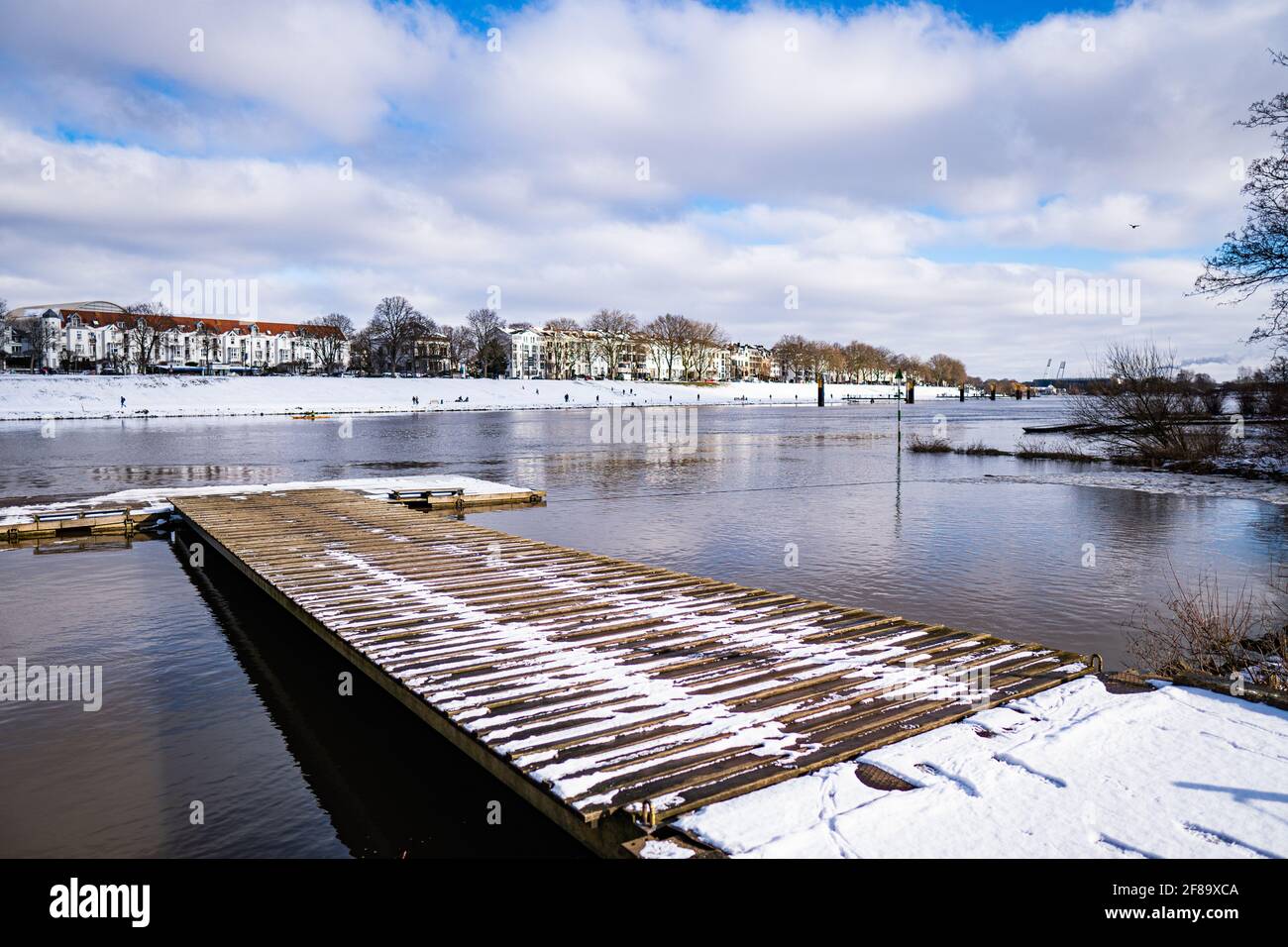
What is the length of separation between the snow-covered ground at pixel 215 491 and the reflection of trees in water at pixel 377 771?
1046 centimetres

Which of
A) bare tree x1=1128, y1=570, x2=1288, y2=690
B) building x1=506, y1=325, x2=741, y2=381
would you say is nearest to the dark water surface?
bare tree x1=1128, y1=570, x2=1288, y2=690

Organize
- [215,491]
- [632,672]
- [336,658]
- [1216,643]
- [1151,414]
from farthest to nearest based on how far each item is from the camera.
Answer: [1151,414] < [215,491] < [336,658] < [1216,643] < [632,672]

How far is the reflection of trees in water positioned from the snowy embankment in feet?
229

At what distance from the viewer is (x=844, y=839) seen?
13.6 ft

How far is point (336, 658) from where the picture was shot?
31.8 feet

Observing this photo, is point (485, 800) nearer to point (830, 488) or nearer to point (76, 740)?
point (76, 740)

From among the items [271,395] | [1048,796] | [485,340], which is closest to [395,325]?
[485,340]

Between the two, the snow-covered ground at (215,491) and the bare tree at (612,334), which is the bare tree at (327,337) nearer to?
the bare tree at (612,334)

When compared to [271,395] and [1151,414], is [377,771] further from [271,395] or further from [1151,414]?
[271,395]

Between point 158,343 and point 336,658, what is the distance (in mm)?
133880

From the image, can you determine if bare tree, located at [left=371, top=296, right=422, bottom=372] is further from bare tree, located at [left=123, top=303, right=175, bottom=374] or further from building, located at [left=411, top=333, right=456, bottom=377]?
bare tree, located at [left=123, top=303, right=175, bottom=374]
